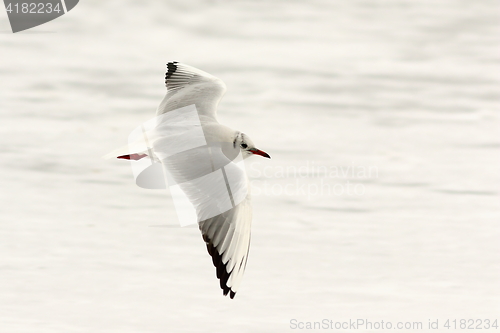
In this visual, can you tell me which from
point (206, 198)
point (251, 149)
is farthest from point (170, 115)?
point (206, 198)

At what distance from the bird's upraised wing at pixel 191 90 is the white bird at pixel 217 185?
0.23 meters

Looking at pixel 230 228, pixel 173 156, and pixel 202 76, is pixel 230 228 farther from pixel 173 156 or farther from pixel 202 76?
pixel 202 76

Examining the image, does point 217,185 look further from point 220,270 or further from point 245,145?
point 245,145

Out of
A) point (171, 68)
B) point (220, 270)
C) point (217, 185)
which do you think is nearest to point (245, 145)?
point (217, 185)

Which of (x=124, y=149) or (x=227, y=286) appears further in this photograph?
(x=124, y=149)

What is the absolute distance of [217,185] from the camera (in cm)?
523

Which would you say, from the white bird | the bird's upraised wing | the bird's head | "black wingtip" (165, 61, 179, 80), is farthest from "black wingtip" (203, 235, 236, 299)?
"black wingtip" (165, 61, 179, 80)

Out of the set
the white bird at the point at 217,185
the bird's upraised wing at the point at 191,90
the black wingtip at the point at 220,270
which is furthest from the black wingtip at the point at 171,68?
the black wingtip at the point at 220,270

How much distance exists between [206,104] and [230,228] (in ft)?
5.19

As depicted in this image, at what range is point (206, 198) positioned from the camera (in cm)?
527

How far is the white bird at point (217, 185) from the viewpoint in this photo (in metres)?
5.10

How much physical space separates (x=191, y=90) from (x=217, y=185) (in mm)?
1563

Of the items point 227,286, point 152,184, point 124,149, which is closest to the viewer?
point 227,286

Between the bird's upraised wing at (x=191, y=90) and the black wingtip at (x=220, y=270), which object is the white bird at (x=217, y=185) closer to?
the black wingtip at (x=220, y=270)
